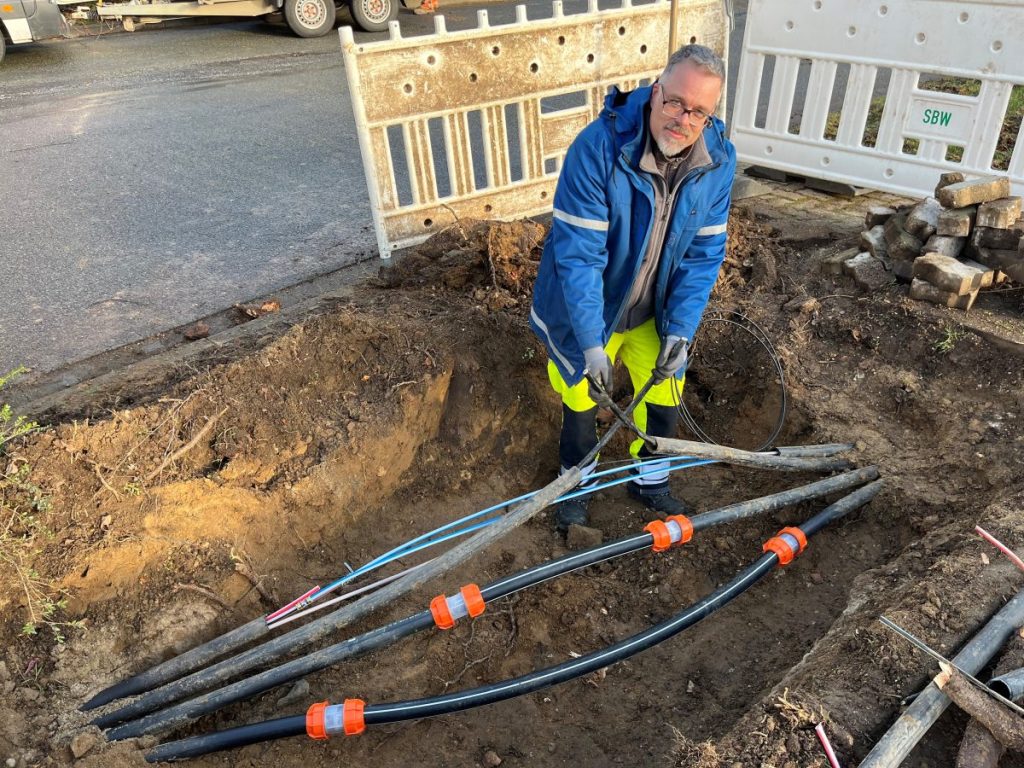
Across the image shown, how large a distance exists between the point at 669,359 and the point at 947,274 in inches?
91.5

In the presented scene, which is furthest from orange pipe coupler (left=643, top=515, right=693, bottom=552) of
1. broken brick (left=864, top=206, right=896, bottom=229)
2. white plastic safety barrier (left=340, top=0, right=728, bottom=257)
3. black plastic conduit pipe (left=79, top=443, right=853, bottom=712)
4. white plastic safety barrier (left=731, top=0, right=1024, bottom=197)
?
white plastic safety barrier (left=731, top=0, right=1024, bottom=197)

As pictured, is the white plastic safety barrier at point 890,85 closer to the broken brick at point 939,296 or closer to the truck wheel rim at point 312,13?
the broken brick at point 939,296

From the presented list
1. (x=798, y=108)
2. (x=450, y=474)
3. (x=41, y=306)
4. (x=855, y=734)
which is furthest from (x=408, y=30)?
(x=855, y=734)

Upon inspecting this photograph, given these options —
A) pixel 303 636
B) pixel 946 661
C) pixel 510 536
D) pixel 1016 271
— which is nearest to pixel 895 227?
pixel 1016 271

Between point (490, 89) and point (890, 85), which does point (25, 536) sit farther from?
point (890, 85)

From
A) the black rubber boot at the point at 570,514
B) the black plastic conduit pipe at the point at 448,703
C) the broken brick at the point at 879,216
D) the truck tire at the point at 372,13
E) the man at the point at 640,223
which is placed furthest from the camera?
the truck tire at the point at 372,13

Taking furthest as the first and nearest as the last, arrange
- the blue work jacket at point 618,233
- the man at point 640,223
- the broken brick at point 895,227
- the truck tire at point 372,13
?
the truck tire at point 372,13 → the broken brick at point 895,227 → the blue work jacket at point 618,233 → the man at point 640,223

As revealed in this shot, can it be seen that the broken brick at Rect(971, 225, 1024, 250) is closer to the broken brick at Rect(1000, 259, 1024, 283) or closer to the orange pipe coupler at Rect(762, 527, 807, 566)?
the broken brick at Rect(1000, 259, 1024, 283)

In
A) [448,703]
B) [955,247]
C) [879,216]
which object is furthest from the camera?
[879,216]

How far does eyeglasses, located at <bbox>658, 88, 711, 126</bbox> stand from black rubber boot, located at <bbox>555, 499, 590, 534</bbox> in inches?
77.4

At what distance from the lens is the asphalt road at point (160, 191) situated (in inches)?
193

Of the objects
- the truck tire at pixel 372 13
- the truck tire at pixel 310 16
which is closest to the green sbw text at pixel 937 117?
the truck tire at pixel 372 13

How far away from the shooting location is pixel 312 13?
480 inches

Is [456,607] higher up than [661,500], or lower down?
higher up
